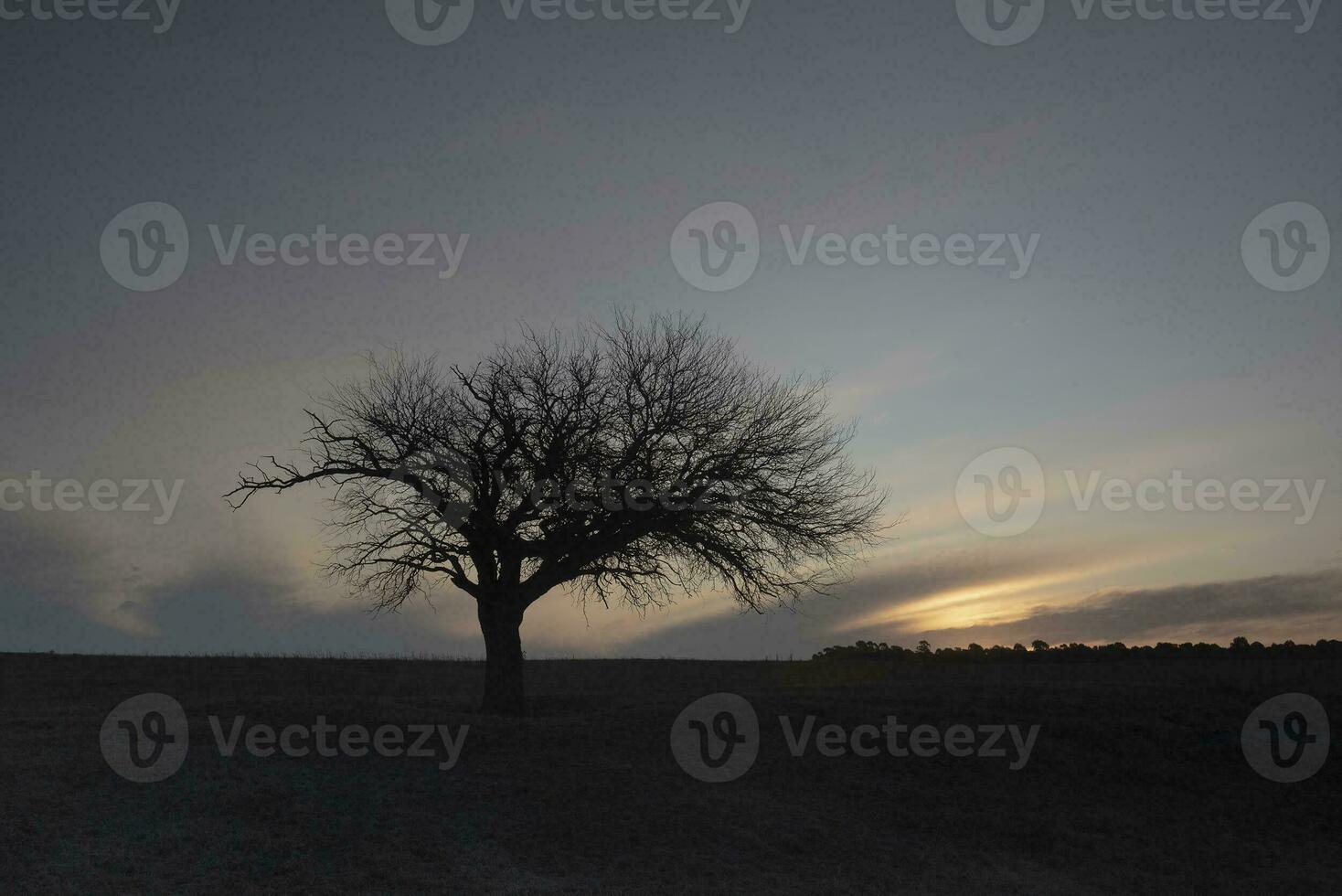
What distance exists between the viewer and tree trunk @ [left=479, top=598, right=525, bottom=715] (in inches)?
1084

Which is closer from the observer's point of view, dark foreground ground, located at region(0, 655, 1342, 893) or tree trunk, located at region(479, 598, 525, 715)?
dark foreground ground, located at region(0, 655, 1342, 893)

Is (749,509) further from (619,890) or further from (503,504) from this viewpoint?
(619,890)

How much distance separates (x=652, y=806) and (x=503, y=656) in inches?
350

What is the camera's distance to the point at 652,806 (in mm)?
20094

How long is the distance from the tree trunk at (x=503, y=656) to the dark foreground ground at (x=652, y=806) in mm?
950

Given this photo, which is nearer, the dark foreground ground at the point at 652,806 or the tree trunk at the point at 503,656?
the dark foreground ground at the point at 652,806

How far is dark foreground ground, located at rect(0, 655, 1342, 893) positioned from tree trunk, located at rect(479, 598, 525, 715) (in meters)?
0.95

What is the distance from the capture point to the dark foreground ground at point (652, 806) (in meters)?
16.5

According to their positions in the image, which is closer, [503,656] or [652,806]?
[652,806]

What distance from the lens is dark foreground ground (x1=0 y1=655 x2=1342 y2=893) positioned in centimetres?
1655

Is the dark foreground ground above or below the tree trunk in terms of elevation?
below

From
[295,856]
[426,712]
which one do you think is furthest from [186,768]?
[426,712]

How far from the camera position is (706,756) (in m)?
24.0

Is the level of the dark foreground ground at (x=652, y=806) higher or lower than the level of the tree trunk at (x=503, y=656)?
lower
